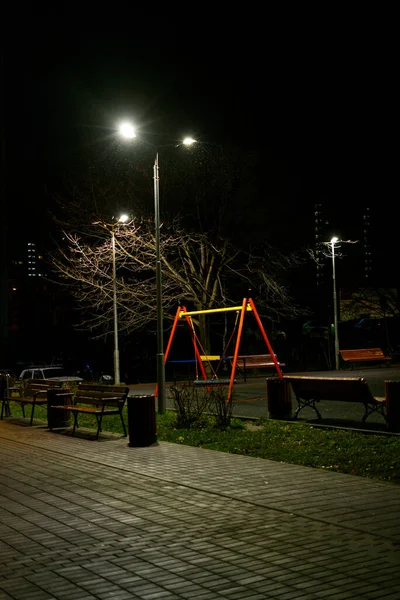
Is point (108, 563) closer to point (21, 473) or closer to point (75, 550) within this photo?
point (75, 550)

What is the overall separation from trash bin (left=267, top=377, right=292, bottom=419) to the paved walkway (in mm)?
4614

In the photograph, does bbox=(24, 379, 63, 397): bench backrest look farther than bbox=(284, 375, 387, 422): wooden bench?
Yes

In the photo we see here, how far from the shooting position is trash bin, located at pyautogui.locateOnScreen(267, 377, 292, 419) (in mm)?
15000

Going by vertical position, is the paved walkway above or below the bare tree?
below

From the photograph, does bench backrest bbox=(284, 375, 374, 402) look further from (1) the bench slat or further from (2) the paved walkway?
(1) the bench slat

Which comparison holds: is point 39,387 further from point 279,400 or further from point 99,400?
point 279,400

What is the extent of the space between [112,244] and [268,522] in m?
23.4

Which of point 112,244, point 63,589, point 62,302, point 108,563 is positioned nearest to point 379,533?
point 108,563

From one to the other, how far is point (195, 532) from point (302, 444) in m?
5.15

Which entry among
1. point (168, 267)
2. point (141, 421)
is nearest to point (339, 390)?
point (141, 421)

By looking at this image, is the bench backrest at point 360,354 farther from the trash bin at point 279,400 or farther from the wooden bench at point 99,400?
the wooden bench at point 99,400

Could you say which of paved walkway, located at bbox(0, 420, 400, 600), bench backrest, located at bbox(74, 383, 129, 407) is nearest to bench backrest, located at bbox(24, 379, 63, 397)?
bench backrest, located at bbox(74, 383, 129, 407)

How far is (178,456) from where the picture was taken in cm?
1087

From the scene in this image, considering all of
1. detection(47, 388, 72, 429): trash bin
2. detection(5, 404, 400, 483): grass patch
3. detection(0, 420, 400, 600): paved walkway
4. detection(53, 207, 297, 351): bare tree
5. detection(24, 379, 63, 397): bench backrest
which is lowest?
detection(0, 420, 400, 600): paved walkway
